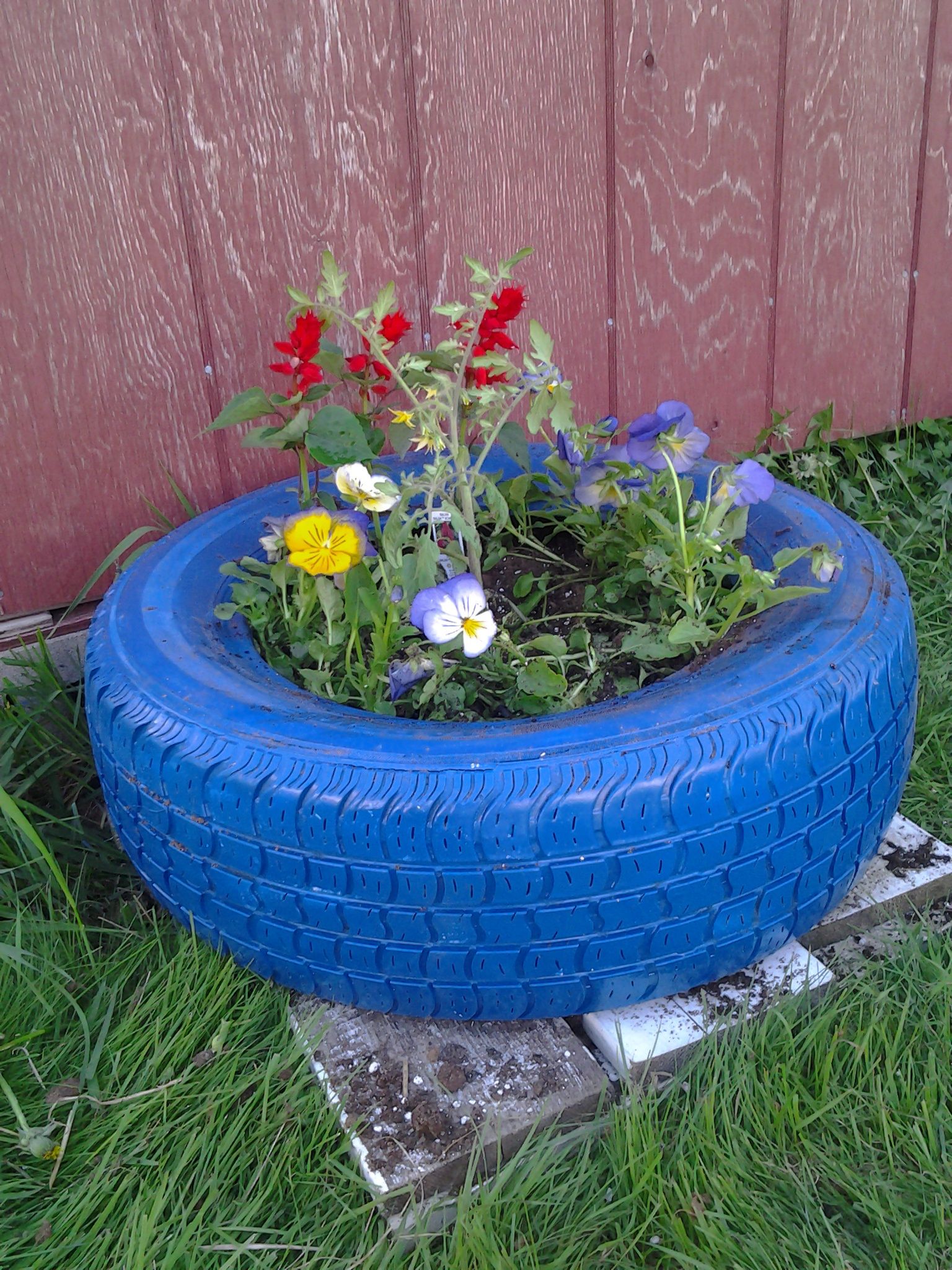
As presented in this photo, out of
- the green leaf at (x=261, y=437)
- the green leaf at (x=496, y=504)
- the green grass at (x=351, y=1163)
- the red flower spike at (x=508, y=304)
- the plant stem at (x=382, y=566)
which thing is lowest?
the green grass at (x=351, y=1163)

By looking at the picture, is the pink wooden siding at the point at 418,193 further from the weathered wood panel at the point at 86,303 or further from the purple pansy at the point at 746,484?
the purple pansy at the point at 746,484

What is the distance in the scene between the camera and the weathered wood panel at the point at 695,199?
202 centimetres

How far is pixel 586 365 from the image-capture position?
2125 mm

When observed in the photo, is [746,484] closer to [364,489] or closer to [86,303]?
[364,489]

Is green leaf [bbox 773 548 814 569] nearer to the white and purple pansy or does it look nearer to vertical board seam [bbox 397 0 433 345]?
the white and purple pansy

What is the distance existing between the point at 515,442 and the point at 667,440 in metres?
0.23

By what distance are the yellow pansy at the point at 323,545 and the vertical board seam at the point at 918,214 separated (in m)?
1.83

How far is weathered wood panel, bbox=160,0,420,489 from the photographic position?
166cm

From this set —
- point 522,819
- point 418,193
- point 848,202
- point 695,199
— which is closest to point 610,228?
point 695,199

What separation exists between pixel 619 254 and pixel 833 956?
138 cm

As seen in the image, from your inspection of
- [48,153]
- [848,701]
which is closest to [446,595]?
[848,701]

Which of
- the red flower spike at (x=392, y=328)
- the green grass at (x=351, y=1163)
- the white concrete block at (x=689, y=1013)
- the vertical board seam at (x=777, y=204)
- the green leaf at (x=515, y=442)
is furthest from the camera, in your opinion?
the vertical board seam at (x=777, y=204)

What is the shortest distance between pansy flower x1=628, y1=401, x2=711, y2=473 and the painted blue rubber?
0.93ft

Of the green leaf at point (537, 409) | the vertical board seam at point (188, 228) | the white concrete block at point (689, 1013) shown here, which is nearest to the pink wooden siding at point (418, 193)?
the vertical board seam at point (188, 228)
